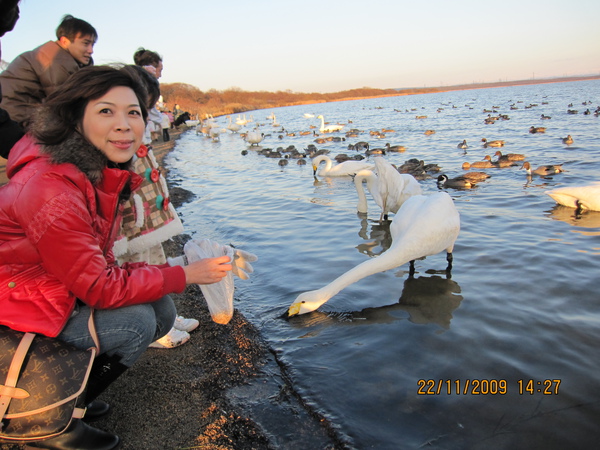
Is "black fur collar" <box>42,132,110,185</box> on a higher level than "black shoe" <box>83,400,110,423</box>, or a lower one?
higher

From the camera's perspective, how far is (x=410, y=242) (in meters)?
5.30

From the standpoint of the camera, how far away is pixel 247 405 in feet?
10.6

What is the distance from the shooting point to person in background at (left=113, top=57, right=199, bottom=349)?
3404 mm

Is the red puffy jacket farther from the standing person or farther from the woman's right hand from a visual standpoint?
the standing person

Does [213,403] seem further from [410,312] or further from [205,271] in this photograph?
[410,312]

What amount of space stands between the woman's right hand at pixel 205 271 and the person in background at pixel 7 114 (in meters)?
1.74

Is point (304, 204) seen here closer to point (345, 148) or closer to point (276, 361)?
point (276, 361)

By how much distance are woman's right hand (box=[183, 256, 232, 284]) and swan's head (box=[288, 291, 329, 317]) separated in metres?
2.22

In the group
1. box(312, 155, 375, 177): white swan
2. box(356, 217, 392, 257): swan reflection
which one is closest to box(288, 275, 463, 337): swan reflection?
box(356, 217, 392, 257): swan reflection

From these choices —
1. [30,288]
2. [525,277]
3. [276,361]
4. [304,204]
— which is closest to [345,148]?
[304,204]

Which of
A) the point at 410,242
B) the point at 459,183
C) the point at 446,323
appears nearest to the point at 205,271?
the point at 446,323

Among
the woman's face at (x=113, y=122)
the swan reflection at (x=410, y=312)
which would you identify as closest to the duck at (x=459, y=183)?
the swan reflection at (x=410, y=312)

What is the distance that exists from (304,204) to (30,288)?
28.9ft

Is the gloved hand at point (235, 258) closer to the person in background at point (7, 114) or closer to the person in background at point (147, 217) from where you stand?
the person in background at point (147, 217)
